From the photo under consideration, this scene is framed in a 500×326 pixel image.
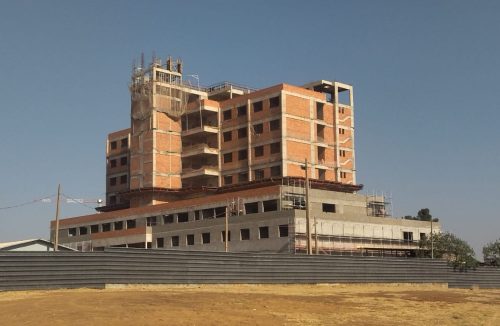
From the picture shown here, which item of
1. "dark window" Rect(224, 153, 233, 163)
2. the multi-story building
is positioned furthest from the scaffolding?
"dark window" Rect(224, 153, 233, 163)

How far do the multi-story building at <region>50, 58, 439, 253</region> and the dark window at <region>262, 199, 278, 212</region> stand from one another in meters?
0.20

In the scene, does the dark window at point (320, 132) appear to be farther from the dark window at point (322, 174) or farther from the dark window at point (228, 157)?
the dark window at point (228, 157)

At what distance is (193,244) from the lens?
85875mm

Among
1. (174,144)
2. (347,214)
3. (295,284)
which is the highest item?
(174,144)

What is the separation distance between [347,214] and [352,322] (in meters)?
58.8

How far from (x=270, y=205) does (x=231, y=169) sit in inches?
655

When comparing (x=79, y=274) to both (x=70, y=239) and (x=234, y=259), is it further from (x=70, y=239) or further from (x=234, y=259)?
(x=70, y=239)

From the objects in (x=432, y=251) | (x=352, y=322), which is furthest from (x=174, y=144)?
(x=352, y=322)

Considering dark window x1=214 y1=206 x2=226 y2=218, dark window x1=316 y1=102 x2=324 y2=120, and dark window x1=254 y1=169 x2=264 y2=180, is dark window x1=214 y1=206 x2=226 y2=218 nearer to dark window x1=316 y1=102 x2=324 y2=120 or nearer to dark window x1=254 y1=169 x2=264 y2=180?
dark window x1=254 y1=169 x2=264 y2=180

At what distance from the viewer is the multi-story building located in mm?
83125

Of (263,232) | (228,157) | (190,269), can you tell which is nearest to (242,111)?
(228,157)

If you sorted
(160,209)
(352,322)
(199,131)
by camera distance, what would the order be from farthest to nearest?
(199,131) → (160,209) → (352,322)

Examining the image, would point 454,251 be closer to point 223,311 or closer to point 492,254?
point 492,254

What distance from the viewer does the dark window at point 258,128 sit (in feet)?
312
